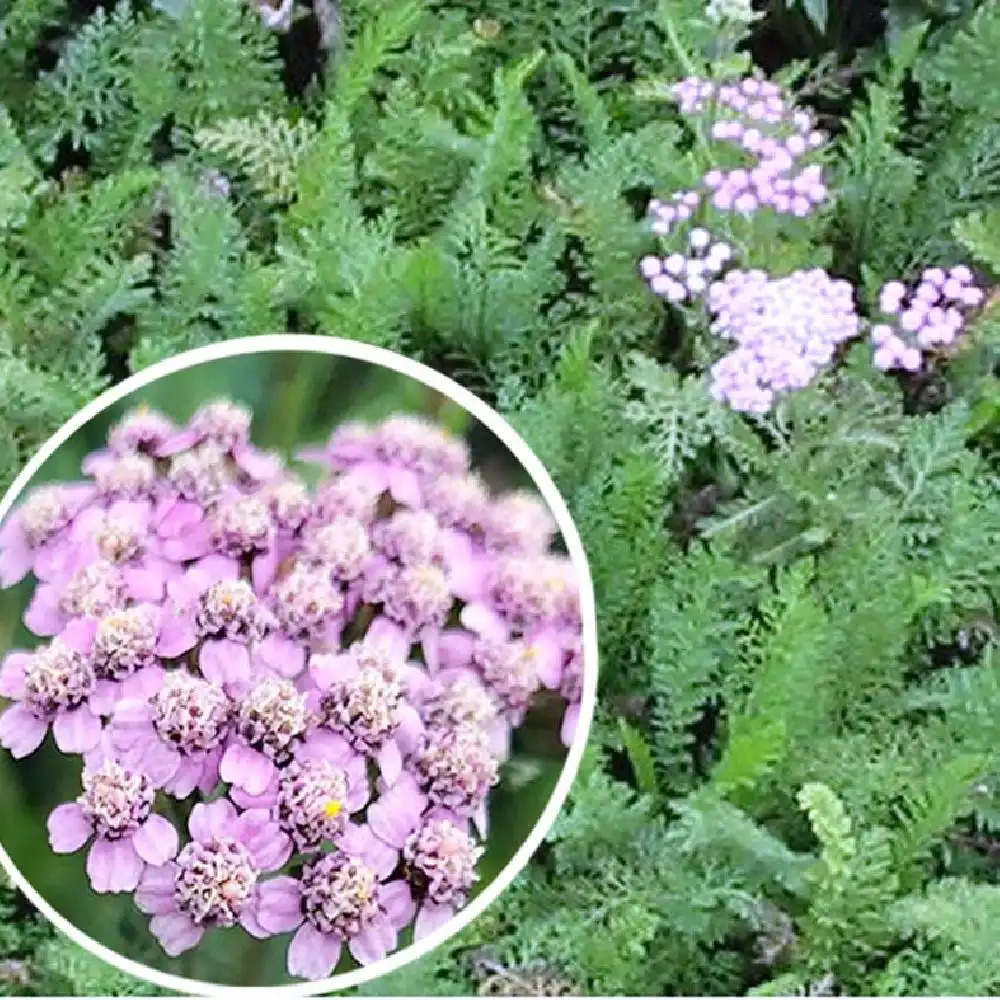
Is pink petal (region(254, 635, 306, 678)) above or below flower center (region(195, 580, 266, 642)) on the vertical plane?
below

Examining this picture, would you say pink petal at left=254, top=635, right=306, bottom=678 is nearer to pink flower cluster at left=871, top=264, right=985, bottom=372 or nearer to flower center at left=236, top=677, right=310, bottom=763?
flower center at left=236, top=677, right=310, bottom=763

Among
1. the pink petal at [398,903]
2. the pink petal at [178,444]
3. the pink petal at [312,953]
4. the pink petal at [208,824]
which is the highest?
the pink petal at [178,444]

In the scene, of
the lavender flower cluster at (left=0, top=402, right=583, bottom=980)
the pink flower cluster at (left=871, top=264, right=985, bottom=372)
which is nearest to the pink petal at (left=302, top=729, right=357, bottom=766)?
the lavender flower cluster at (left=0, top=402, right=583, bottom=980)

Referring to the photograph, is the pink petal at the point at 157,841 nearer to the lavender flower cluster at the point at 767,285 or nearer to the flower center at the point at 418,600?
the flower center at the point at 418,600

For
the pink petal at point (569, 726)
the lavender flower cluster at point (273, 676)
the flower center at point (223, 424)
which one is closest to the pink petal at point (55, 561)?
the lavender flower cluster at point (273, 676)

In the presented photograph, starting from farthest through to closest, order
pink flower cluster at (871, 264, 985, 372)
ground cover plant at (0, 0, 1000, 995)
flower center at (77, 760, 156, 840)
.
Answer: pink flower cluster at (871, 264, 985, 372) → ground cover plant at (0, 0, 1000, 995) → flower center at (77, 760, 156, 840)

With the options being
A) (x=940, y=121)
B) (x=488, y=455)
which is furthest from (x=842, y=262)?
(x=488, y=455)
